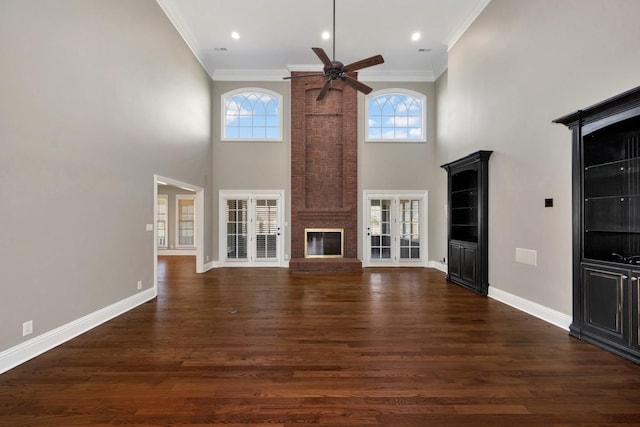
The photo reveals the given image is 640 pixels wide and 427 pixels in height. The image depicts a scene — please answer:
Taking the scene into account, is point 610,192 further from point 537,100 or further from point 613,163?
point 537,100

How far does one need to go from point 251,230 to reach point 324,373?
18.5 feet

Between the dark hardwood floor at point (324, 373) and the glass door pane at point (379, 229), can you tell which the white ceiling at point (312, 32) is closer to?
the glass door pane at point (379, 229)

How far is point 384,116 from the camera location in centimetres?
778

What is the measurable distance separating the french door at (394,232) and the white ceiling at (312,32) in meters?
3.27

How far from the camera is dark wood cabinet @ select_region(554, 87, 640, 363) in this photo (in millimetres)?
2764

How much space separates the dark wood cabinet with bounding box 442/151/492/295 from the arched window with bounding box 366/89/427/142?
2.22 metres

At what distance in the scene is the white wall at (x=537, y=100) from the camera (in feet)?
9.79

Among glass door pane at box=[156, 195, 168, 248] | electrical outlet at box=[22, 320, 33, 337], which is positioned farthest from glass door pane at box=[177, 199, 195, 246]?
electrical outlet at box=[22, 320, 33, 337]

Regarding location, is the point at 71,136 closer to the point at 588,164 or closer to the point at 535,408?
the point at 535,408

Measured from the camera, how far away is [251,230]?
25.2 ft

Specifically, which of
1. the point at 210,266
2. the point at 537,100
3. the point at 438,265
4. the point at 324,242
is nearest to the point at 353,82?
the point at 537,100

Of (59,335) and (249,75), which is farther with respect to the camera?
(249,75)

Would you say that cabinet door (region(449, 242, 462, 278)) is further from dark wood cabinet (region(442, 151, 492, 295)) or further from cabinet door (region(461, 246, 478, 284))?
cabinet door (region(461, 246, 478, 284))

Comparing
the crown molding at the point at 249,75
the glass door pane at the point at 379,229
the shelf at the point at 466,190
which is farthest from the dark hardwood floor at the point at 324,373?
the crown molding at the point at 249,75
